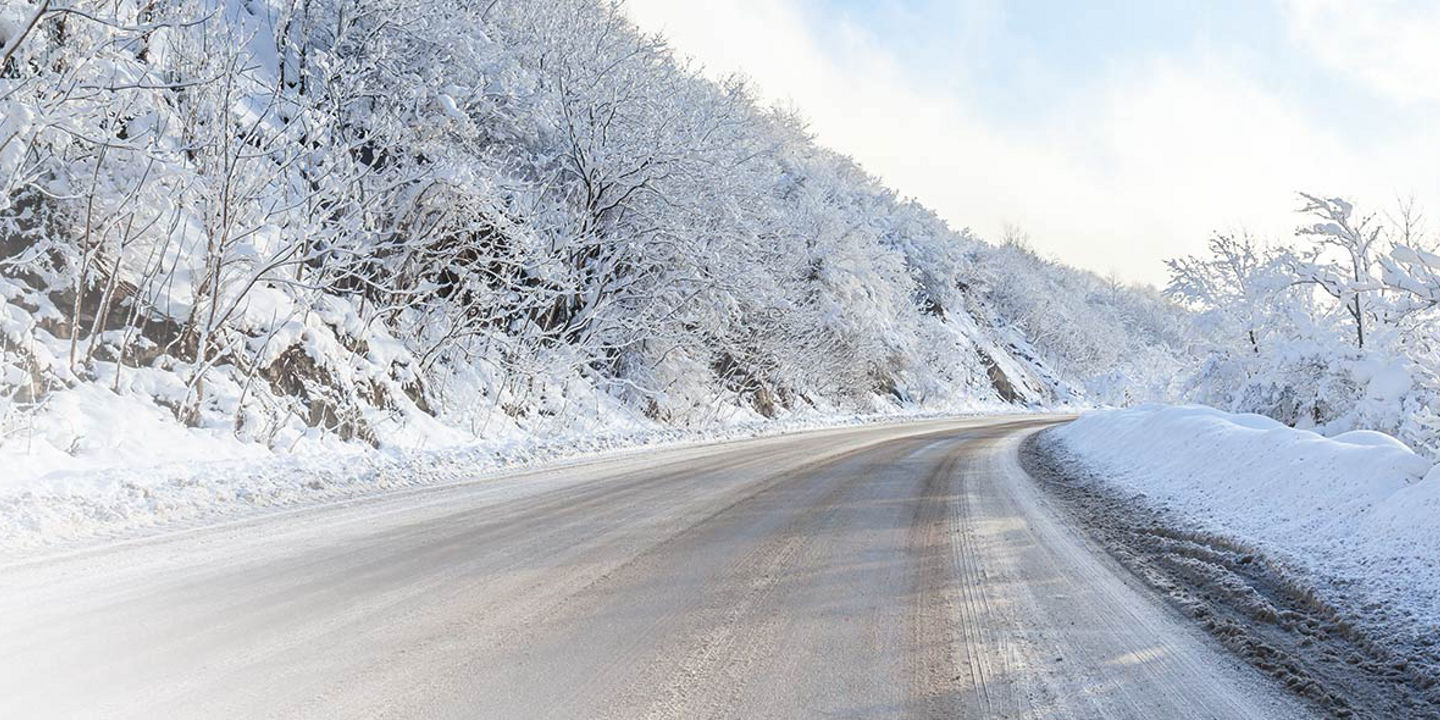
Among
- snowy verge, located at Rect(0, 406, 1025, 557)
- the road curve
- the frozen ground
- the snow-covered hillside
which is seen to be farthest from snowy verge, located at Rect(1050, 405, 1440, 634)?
the snow-covered hillside

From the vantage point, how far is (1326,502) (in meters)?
6.72

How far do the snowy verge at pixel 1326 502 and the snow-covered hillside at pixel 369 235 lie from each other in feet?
34.3

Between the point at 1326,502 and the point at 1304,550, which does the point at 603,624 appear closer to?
the point at 1304,550

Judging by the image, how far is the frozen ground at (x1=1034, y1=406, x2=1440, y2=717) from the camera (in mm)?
3869

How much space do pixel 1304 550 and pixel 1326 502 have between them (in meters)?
1.11

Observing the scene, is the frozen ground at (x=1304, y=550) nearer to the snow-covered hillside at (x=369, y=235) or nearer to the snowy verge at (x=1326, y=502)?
the snowy verge at (x=1326, y=502)

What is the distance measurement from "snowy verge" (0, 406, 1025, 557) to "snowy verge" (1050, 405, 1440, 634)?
8592 mm

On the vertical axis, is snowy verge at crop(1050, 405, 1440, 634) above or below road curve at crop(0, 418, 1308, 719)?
above

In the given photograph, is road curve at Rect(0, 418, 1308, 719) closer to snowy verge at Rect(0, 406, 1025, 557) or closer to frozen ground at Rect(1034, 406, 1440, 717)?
frozen ground at Rect(1034, 406, 1440, 717)

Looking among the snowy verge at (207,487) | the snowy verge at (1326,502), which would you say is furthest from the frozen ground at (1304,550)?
the snowy verge at (207,487)

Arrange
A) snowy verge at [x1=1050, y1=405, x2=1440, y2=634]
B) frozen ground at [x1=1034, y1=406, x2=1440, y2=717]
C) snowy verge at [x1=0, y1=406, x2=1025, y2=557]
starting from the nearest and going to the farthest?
frozen ground at [x1=1034, y1=406, x2=1440, y2=717], snowy verge at [x1=1050, y1=405, x2=1440, y2=634], snowy verge at [x1=0, y1=406, x2=1025, y2=557]

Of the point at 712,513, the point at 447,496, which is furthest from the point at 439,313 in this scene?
the point at 712,513

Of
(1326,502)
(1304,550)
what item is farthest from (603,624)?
(1326,502)

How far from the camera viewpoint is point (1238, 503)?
7.83 metres
